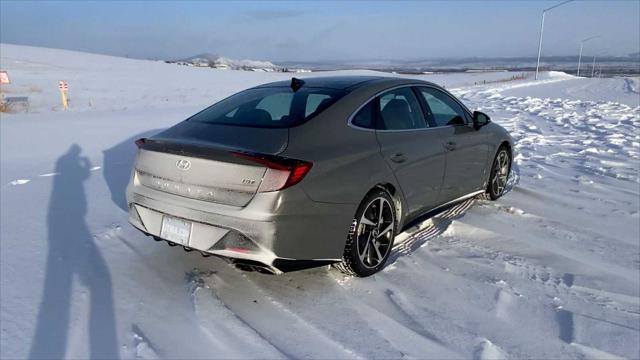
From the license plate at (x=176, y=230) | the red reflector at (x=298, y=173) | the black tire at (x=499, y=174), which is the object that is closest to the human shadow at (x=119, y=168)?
the license plate at (x=176, y=230)

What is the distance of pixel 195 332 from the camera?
2.88 meters

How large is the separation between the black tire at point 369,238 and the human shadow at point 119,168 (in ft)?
8.54

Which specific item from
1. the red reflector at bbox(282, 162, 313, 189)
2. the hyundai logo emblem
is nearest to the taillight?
the red reflector at bbox(282, 162, 313, 189)

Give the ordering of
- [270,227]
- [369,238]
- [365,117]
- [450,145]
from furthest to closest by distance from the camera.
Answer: [450,145] → [365,117] → [369,238] → [270,227]

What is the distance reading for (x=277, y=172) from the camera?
303 cm

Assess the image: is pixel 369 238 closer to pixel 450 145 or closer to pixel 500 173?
pixel 450 145

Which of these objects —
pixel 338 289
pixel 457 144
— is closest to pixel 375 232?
pixel 338 289

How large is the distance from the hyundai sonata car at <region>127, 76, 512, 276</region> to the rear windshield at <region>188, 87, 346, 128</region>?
1 centimetres

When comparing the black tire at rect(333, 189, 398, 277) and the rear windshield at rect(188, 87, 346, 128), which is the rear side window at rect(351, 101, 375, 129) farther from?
the black tire at rect(333, 189, 398, 277)

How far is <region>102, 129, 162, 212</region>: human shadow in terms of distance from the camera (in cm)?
538

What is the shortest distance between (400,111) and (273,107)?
1.13 m

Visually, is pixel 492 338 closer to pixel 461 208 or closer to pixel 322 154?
pixel 322 154

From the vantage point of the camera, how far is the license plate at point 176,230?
10.6 ft

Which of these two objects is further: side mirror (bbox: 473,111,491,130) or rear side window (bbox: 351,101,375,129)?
side mirror (bbox: 473,111,491,130)
